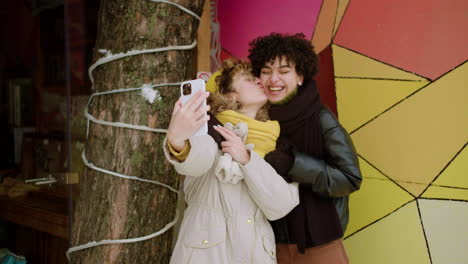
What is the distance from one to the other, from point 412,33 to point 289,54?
0.86 m

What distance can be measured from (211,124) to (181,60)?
34 centimetres

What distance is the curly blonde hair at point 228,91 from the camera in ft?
6.28

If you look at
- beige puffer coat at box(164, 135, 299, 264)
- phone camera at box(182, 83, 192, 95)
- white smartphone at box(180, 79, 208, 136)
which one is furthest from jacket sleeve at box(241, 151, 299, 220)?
phone camera at box(182, 83, 192, 95)

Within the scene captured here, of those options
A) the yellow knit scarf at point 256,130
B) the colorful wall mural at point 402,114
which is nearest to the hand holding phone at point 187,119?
the yellow knit scarf at point 256,130

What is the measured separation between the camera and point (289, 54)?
6.68 ft

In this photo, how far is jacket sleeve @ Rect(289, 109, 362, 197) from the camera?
6.07 ft

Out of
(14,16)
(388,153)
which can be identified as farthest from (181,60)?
(14,16)

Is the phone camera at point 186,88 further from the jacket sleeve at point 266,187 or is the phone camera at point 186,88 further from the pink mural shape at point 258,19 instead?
the pink mural shape at point 258,19

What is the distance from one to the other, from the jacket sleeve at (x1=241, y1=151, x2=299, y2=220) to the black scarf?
184mm

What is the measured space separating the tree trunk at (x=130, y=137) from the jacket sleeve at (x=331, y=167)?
0.61m

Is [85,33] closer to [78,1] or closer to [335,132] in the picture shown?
[78,1]

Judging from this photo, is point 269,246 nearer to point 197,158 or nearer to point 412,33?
point 197,158

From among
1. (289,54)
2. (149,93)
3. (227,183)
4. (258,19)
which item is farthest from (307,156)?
(258,19)

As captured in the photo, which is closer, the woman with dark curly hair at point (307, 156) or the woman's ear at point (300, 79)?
the woman with dark curly hair at point (307, 156)
